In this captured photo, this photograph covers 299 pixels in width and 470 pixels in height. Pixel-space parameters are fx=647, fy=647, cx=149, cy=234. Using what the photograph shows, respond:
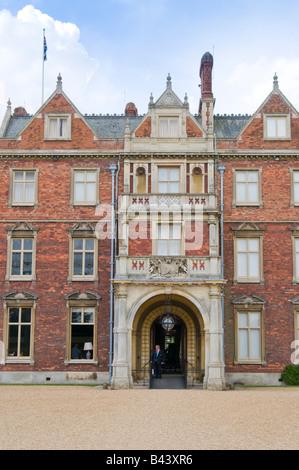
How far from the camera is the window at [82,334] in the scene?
106 feet

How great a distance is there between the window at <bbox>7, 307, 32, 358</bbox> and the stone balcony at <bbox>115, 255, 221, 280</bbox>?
6113mm

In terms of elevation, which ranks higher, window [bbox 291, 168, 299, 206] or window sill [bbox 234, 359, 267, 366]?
window [bbox 291, 168, 299, 206]

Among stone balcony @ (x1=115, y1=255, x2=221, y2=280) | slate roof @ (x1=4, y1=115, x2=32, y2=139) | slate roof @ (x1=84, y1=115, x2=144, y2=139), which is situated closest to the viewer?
stone balcony @ (x1=115, y1=255, x2=221, y2=280)

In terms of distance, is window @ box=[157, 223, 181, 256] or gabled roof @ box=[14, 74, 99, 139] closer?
window @ box=[157, 223, 181, 256]

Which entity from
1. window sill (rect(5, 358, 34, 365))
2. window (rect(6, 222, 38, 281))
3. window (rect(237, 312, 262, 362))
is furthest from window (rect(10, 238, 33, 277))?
window (rect(237, 312, 262, 362))

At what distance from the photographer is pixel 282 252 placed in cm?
3300

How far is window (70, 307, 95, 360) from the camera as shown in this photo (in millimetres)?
32375

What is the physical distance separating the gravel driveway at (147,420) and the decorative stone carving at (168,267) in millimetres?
5664

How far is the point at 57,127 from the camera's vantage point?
34344 mm

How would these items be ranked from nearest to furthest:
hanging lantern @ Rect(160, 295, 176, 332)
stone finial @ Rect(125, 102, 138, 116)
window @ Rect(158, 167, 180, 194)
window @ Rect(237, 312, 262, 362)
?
1. hanging lantern @ Rect(160, 295, 176, 332)
2. window @ Rect(237, 312, 262, 362)
3. window @ Rect(158, 167, 180, 194)
4. stone finial @ Rect(125, 102, 138, 116)

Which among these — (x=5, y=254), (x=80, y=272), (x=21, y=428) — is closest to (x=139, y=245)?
(x=80, y=272)

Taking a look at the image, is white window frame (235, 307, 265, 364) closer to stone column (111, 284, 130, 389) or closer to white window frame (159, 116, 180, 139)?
stone column (111, 284, 130, 389)

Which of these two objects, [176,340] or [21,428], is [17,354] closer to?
[176,340]

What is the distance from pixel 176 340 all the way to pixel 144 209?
358 inches
